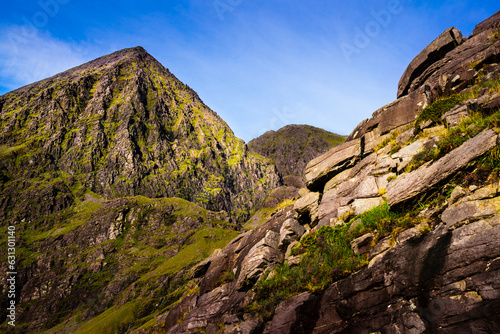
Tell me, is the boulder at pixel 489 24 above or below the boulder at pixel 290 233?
Result: above

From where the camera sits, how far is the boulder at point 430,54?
25422mm

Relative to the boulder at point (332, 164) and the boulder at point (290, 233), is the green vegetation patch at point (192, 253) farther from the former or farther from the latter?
the boulder at point (290, 233)

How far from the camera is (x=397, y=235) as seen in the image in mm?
11188

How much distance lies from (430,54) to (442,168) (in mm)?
21410

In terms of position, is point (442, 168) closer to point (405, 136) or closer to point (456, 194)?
point (456, 194)

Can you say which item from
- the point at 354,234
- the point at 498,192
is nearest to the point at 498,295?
the point at 498,192

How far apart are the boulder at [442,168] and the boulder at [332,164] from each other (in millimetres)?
9139

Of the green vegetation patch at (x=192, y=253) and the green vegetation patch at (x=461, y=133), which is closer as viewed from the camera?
the green vegetation patch at (x=461, y=133)

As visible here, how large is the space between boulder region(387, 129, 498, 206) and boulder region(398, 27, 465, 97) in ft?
64.0

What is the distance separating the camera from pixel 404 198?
1206cm

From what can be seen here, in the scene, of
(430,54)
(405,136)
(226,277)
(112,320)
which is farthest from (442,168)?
(112,320)

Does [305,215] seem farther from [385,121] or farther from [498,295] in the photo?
[498,295]

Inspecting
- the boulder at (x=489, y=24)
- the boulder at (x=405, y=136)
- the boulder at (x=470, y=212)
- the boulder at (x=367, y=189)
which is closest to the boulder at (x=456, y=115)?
the boulder at (x=405, y=136)

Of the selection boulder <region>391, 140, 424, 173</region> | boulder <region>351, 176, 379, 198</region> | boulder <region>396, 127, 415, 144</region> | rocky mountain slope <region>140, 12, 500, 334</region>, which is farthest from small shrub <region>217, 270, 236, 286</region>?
boulder <region>396, 127, 415, 144</region>
